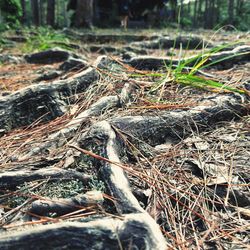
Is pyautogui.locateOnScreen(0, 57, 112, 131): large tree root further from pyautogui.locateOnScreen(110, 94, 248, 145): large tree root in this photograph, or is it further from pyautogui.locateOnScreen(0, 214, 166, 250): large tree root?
pyautogui.locateOnScreen(0, 214, 166, 250): large tree root

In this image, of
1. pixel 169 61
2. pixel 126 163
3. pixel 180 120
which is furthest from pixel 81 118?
pixel 169 61

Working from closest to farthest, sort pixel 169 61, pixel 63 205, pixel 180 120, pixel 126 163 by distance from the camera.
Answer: pixel 63 205, pixel 126 163, pixel 180 120, pixel 169 61

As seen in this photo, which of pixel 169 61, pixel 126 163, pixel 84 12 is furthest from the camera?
pixel 84 12

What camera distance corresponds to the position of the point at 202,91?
2824mm

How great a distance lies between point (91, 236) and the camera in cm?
135

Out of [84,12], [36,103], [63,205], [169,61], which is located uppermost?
[84,12]

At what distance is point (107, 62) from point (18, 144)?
1562mm

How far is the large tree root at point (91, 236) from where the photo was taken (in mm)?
1324

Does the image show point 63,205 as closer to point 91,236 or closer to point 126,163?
point 91,236

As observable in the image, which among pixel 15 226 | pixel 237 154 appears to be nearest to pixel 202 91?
pixel 237 154

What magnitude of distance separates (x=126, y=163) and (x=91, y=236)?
626 mm

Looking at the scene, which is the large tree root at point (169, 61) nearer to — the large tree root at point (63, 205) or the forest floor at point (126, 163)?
the forest floor at point (126, 163)

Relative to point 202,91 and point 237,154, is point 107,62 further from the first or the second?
point 237,154

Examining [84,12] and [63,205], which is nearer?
[63,205]
